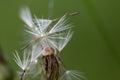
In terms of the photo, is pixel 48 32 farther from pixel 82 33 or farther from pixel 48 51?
pixel 82 33

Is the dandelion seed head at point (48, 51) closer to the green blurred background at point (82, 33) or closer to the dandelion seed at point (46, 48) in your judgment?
the dandelion seed at point (46, 48)

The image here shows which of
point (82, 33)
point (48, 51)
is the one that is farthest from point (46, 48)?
point (82, 33)

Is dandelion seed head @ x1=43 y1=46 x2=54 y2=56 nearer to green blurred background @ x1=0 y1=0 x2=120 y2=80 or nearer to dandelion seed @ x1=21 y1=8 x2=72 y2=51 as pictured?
dandelion seed @ x1=21 y1=8 x2=72 y2=51

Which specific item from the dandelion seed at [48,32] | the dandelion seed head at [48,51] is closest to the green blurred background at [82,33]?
the dandelion seed at [48,32]

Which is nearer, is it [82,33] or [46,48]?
[46,48]

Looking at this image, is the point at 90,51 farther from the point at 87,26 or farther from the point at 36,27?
the point at 36,27

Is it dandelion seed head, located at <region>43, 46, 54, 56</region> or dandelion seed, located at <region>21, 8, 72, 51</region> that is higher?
dandelion seed, located at <region>21, 8, 72, 51</region>

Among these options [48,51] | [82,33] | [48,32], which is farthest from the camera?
[82,33]

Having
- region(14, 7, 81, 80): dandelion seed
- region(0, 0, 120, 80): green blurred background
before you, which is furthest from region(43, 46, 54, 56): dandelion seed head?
region(0, 0, 120, 80): green blurred background
